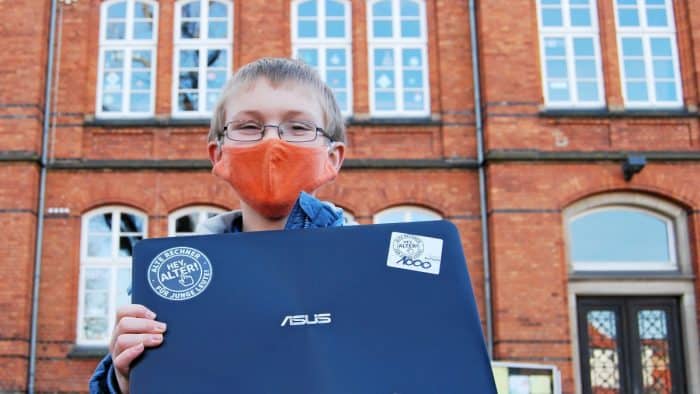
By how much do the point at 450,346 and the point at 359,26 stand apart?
12909 millimetres

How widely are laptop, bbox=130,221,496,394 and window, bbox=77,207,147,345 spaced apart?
11799mm

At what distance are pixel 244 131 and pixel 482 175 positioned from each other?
1163 centimetres

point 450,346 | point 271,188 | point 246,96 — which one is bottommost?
point 450,346

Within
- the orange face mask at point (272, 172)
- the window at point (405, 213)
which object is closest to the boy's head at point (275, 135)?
the orange face mask at point (272, 172)

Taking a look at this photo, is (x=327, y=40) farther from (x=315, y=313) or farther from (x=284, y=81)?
(x=315, y=313)

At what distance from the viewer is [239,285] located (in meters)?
1.66

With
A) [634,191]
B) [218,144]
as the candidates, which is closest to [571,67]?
[634,191]

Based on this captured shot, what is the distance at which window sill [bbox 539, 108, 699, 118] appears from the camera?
13.4m

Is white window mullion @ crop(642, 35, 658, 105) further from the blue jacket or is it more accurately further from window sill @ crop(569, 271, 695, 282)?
the blue jacket

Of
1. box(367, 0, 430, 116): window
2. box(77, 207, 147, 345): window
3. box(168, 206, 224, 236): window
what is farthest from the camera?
box(367, 0, 430, 116): window

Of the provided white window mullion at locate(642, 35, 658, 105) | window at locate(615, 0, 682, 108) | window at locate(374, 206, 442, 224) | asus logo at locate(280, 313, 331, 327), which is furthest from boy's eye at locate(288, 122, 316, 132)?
white window mullion at locate(642, 35, 658, 105)

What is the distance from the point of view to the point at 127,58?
14.2 meters

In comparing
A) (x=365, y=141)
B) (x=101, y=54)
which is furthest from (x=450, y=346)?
(x=101, y=54)

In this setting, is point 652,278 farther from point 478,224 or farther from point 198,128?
point 198,128
